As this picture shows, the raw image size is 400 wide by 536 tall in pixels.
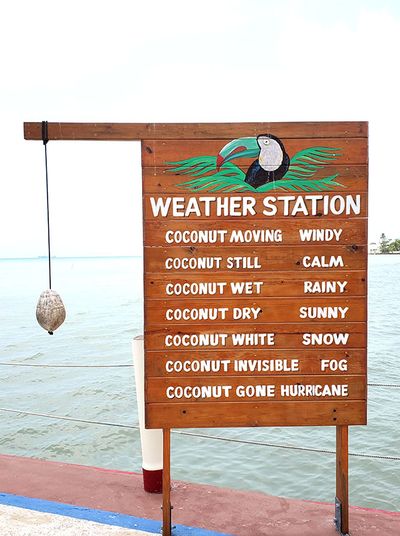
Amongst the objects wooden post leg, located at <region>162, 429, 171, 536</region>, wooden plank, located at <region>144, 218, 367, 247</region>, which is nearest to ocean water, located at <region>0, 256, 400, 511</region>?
wooden post leg, located at <region>162, 429, 171, 536</region>

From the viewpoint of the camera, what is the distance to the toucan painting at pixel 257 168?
11.8 ft

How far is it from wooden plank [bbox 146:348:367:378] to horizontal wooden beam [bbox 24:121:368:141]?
1.46 meters

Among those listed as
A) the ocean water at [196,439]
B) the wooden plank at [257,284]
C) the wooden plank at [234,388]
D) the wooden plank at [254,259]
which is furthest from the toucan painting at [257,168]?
the ocean water at [196,439]

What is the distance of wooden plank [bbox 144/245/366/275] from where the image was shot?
3.66 meters

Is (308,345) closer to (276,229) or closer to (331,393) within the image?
(331,393)

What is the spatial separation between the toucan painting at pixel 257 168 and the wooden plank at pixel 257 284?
0.59m

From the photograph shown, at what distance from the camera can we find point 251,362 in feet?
12.2

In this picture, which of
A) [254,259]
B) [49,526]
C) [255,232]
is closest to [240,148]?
[255,232]

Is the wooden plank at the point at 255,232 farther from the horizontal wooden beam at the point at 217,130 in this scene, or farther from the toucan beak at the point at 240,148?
the horizontal wooden beam at the point at 217,130

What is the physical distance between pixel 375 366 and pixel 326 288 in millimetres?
13959

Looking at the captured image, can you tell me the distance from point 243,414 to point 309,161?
178cm

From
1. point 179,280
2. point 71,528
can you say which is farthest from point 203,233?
point 71,528

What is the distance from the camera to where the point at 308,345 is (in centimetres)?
372

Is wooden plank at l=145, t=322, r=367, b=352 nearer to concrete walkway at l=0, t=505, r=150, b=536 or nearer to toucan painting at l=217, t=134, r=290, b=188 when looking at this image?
toucan painting at l=217, t=134, r=290, b=188
